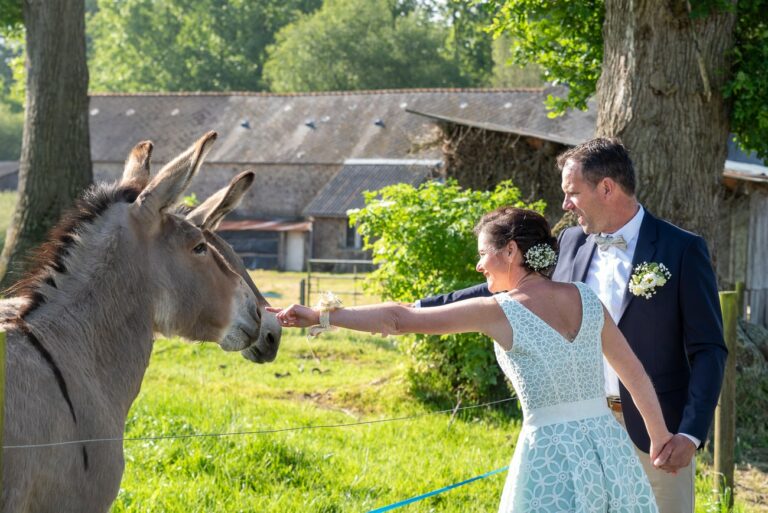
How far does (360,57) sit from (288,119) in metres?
12.9

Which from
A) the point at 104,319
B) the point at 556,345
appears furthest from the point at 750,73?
the point at 104,319

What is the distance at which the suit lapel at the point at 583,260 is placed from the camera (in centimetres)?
467

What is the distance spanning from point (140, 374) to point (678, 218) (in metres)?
6.00

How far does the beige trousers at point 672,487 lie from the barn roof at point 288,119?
37.4 metres

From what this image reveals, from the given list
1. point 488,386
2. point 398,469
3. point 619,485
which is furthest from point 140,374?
point 488,386

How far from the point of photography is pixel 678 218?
8531 mm

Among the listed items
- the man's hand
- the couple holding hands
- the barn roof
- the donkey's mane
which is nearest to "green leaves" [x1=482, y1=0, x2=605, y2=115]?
the couple holding hands

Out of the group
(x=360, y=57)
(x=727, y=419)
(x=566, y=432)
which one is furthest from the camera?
(x=360, y=57)

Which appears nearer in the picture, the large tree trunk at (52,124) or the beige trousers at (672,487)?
the beige trousers at (672,487)

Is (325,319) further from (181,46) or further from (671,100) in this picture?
(181,46)

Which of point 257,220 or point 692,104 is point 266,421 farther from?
point 257,220

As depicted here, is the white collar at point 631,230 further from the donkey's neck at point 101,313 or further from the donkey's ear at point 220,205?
the donkey's neck at point 101,313

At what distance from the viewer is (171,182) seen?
3842 mm

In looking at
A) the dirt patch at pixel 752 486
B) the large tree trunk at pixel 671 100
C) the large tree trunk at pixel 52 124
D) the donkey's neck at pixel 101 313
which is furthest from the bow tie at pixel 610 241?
the large tree trunk at pixel 52 124
